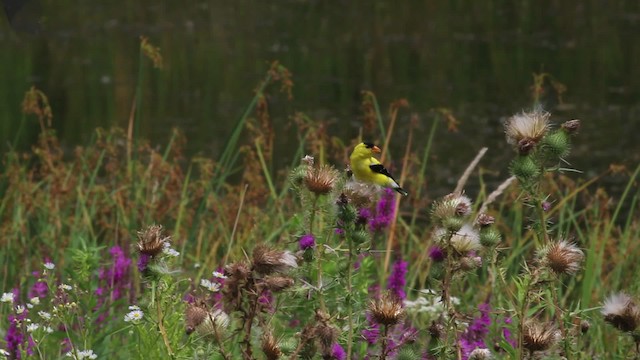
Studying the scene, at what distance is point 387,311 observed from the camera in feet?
5.73

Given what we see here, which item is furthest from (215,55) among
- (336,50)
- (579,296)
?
(579,296)

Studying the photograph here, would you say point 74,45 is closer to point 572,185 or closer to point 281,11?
point 281,11

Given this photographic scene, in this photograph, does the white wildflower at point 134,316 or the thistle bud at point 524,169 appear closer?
the thistle bud at point 524,169

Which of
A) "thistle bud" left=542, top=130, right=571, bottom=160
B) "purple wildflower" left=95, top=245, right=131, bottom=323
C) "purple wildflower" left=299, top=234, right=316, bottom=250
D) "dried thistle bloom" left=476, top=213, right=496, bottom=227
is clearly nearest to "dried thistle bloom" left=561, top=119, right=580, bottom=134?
"thistle bud" left=542, top=130, right=571, bottom=160

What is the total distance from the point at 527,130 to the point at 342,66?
13.7 meters

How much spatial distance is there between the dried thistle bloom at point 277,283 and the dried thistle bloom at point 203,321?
0.34ft

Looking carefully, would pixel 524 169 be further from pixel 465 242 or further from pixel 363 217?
pixel 363 217

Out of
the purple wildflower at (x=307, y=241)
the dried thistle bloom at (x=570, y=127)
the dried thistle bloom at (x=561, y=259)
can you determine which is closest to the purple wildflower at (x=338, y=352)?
the purple wildflower at (x=307, y=241)

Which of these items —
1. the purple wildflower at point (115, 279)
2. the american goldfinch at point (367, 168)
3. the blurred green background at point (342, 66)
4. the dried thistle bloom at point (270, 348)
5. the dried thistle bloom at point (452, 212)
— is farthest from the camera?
the blurred green background at point (342, 66)

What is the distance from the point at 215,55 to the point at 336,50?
Answer: 1.80m

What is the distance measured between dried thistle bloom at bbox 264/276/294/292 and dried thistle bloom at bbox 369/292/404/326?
133 millimetres

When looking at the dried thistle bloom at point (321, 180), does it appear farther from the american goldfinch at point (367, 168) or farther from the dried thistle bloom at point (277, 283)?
the american goldfinch at point (367, 168)

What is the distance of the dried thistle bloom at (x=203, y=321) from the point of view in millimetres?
1761

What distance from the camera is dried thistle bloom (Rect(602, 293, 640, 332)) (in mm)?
1792
